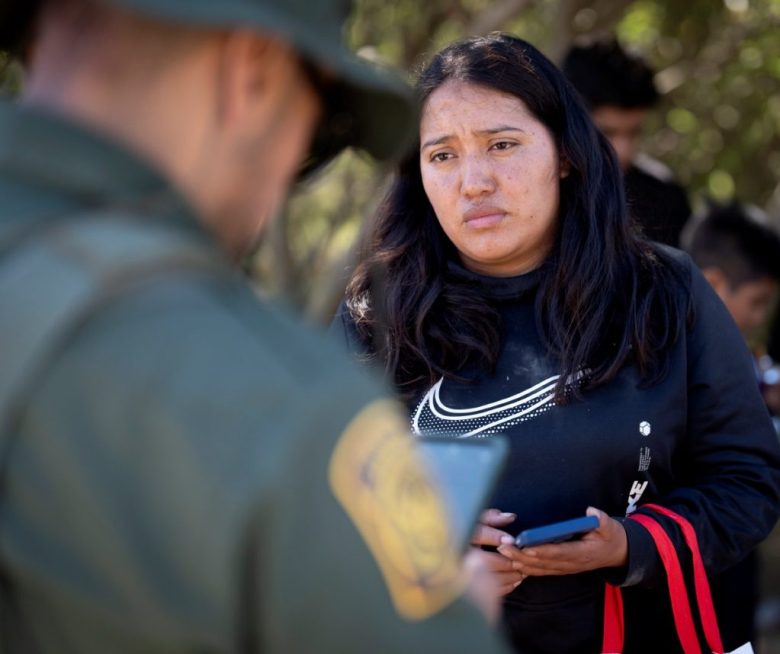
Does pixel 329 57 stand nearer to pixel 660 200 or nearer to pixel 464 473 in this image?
pixel 464 473

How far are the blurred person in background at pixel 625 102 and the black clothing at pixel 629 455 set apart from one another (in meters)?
1.66

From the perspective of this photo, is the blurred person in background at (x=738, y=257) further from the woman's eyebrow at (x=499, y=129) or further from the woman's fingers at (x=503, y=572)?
the woman's fingers at (x=503, y=572)

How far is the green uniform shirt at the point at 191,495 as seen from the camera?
3.53 feet

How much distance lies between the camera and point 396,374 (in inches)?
114

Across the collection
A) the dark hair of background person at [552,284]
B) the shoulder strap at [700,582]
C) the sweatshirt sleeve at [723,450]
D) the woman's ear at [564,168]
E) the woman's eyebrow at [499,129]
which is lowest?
the shoulder strap at [700,582]

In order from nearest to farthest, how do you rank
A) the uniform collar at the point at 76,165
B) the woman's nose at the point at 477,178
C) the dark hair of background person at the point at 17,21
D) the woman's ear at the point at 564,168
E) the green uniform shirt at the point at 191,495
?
1. the green uniform shirt at the point at 191,495
2. the uniform collar at the point at 76,165
3. the dark hair of background person at the point at 17,21
4. the woman's nose at the point at 477,178
5. the woman's ear at the point at 564,168

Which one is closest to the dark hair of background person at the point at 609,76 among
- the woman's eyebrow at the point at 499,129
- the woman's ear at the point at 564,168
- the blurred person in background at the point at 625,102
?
the blurred person in background at the point at 625,102

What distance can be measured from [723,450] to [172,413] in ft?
6.62

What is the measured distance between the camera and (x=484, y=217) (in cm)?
295

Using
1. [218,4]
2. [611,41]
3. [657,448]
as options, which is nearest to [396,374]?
[657,448]

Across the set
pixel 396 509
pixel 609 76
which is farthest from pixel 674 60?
pixel 396 509

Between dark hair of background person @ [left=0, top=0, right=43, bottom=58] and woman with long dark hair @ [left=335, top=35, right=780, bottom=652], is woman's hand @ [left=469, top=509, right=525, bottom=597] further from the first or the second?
dark hair of background person @ [left=0, top=0, right=43, bottom=58]

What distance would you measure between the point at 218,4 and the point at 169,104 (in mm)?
113

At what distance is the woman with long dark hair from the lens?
2.75m
